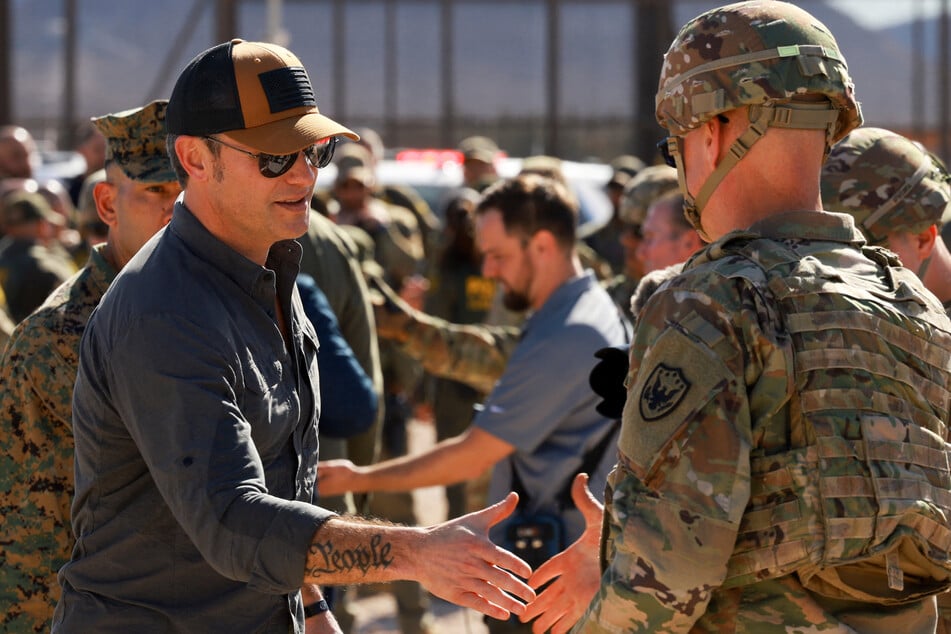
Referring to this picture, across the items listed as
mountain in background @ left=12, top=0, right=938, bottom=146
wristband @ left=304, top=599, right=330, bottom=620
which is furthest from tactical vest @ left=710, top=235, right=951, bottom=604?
mountain in background @ left=12, top=0, right=938, bottom=146

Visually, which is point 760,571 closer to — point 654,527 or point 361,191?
point 654,527

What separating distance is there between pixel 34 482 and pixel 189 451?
3.16 ft

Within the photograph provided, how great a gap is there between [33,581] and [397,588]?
163 inches

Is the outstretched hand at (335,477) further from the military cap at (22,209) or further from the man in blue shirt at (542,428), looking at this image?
the military cap at (22,209)

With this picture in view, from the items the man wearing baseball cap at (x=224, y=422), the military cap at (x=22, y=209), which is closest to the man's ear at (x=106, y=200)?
the man wearing baseball cap at (x=224, y=422)

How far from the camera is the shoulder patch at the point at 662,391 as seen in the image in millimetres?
2314

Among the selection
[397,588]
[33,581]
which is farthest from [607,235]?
[33,581]

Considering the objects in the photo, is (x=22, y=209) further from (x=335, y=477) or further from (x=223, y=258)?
(x=223, y=258)

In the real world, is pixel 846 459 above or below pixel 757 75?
below

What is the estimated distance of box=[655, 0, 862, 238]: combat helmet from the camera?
97.0 inches

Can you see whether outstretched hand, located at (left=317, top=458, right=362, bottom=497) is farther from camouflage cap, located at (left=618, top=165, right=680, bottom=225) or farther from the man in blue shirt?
camouflage cap, located at (left=618, top=165, right=680, bottom=225)

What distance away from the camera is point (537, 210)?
194 inches

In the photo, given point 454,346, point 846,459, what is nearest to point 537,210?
point 454,346

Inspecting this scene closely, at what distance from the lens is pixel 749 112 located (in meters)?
2.48
